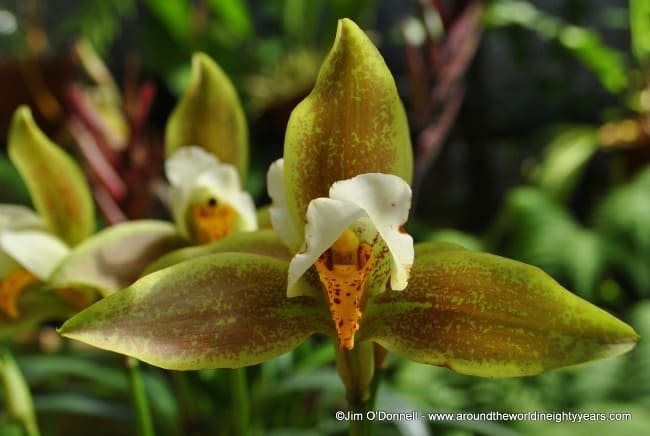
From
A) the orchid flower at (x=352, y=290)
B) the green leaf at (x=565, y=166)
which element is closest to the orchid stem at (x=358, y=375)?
the orchid flower at (x=352, y=290)

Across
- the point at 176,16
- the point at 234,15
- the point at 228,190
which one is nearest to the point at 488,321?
the point at 228,190

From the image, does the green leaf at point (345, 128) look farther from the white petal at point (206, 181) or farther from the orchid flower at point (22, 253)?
the orchid flower at point (22, 253)

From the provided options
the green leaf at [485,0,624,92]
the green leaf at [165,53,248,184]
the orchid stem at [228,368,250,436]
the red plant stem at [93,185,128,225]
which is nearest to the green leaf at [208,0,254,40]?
the green leaf at [485,0,624,92]

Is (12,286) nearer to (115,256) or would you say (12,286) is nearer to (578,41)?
Answer: (115,256)

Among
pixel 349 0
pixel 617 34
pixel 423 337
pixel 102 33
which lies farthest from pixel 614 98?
pixel 423 337

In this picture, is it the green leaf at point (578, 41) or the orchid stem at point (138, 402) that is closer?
the orchid stem at point (138, 402)

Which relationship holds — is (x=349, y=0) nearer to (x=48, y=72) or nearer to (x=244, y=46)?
(x=244, y=46)
